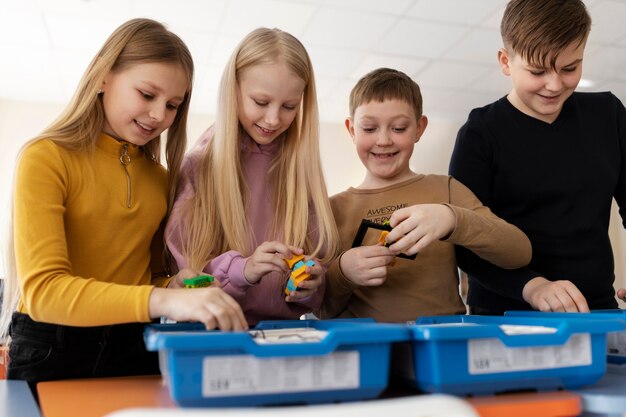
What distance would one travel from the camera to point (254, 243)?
1.16 meters

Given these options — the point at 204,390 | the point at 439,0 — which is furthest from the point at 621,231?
the point at 204,390

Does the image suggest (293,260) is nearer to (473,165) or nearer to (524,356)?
(524,356)

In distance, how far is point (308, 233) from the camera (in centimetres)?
121

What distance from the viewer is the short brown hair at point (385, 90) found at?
1.39 m

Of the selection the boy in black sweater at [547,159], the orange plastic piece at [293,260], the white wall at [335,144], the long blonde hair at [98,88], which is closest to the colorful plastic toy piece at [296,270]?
the orange plastic piece at [293,260]

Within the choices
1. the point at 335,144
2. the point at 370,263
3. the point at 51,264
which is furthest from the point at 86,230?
the point at 335,144

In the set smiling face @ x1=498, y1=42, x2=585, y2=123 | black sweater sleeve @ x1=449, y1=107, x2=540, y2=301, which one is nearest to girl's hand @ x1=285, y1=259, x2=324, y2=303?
black sweater sleeve @ x1=449, y1=107, x2=540, y2=301

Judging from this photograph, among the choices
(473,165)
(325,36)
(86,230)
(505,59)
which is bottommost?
(86,230)

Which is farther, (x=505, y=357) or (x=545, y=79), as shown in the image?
(x=545, y=79)

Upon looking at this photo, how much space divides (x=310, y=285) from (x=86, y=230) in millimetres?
386

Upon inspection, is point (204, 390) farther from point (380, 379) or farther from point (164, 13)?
point (164, 13)

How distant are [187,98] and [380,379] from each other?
2.54 feet

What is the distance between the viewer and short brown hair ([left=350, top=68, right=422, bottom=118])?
1.39m

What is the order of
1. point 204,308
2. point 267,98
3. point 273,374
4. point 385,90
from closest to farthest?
1. point 273,374
2. point 204,308
3. point 267,98
4. point 385,90
